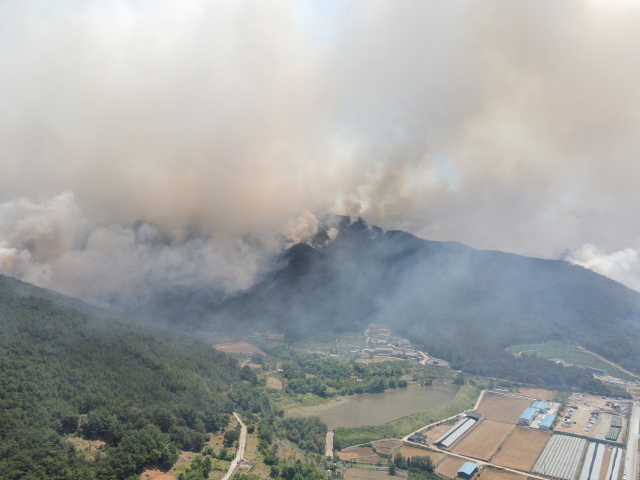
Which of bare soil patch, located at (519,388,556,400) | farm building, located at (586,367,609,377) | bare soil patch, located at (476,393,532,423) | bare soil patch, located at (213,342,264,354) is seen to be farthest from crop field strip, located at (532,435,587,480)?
bare soil patch, located at (213,342,264,354)

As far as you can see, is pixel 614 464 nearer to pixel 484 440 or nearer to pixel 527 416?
pixel 484 440

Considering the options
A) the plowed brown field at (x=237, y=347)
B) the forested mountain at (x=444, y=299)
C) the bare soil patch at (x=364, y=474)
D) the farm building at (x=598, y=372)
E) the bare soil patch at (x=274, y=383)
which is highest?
the forested mountain at (x=444, y=299)

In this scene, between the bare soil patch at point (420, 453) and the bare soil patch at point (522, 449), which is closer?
the bare soil patch at point (522, 449)

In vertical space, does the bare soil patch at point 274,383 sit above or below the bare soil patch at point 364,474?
above

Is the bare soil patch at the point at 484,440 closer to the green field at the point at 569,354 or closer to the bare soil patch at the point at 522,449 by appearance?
the bare soil patch at the point at 522,449

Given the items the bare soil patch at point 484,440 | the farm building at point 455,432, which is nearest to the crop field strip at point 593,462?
the bare soil patch at point 484,440

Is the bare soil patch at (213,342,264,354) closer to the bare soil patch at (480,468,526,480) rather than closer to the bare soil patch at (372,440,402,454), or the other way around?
the bare soil patch at (372,440,402,454)
